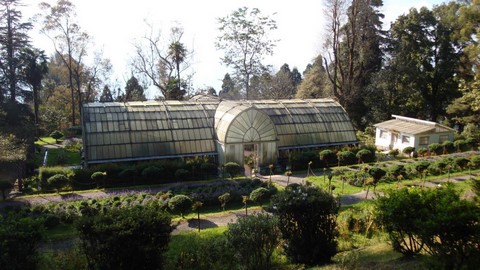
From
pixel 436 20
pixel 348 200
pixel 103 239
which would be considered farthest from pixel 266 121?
pixel 436 20

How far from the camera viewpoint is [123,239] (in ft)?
31.4

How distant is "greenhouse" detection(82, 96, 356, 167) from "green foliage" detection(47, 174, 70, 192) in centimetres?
328

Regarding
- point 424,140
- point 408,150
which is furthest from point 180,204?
point 424,140

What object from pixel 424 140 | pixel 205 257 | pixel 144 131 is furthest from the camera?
pixel 424 140

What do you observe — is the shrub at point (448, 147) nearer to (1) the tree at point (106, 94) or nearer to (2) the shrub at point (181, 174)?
(2) the shrub at point (181, 174)

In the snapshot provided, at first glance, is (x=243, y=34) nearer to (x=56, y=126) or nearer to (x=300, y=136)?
(x=300, y=136)

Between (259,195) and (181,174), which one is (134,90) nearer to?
(181,174)

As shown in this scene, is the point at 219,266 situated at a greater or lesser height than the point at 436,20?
lesser

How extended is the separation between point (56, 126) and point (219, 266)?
144 ft

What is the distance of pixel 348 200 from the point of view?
20.5m

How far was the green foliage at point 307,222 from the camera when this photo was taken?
10820 mm

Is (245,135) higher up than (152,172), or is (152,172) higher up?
(245,135)

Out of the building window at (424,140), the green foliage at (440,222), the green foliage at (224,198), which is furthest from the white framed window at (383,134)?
the green foliage at (440,222)

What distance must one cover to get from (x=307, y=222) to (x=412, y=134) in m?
26.3
